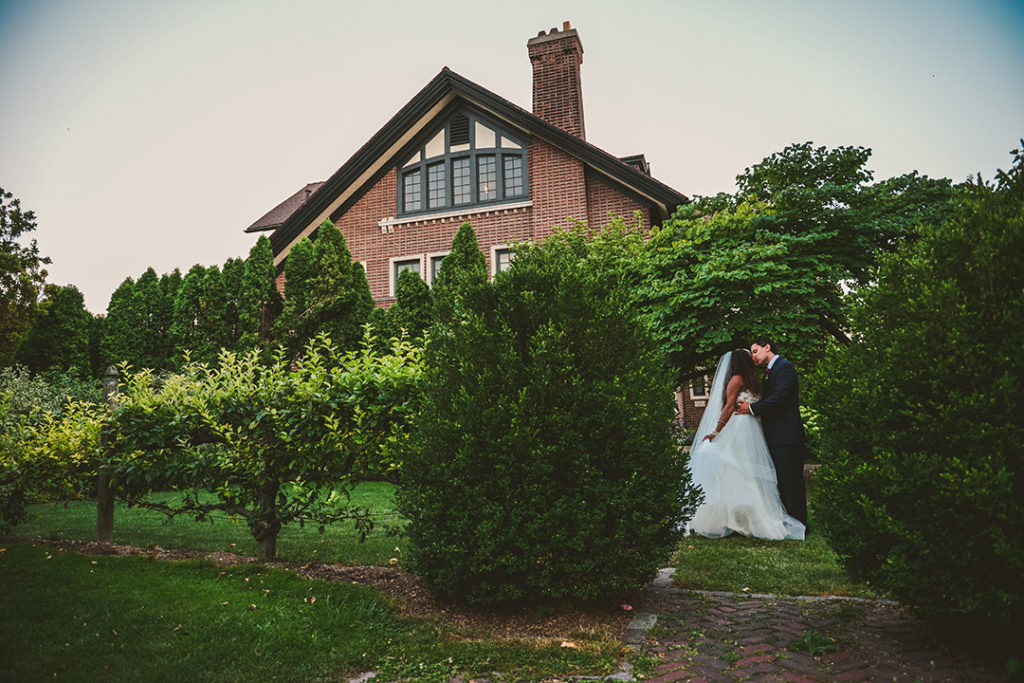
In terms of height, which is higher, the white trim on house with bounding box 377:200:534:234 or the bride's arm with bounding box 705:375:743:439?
the white trim on house with bounding box 377:200:534:234

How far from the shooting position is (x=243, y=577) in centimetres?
494

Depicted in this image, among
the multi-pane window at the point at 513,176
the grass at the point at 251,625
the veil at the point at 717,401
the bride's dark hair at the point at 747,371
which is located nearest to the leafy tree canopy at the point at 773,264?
the veil at the point at 717,401

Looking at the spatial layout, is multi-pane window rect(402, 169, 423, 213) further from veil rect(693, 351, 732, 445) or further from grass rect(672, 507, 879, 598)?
grass rect(672, 507, 879, 598)

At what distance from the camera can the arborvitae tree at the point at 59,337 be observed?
53.4 feet

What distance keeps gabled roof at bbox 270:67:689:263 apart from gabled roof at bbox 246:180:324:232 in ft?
7.48

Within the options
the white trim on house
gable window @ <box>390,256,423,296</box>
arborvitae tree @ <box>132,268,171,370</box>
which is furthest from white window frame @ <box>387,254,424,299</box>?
arborvitae tree @ <box>132,268,171,370</box>

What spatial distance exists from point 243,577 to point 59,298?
15.6m

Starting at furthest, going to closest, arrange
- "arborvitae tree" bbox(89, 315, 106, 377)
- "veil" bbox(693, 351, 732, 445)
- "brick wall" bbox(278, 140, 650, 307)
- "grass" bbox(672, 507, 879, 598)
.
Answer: "brick wall" bbox(278, 140, 650, 307), "arborvitae tree" bbox(89, 315, 106, 377), "veil" bbox(693, 351, 732, 445), "grass" bbox(672, 507, 879, 598)

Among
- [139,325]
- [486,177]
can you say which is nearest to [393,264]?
[486,177]

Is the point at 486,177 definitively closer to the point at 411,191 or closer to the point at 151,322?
the point at 411,191

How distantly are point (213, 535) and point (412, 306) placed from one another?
7305 mm

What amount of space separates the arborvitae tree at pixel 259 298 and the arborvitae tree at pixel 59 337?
5842 millimetres

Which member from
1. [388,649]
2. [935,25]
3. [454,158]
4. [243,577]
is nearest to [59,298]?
[454,158]

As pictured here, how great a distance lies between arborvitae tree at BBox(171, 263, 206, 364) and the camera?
565 inches
